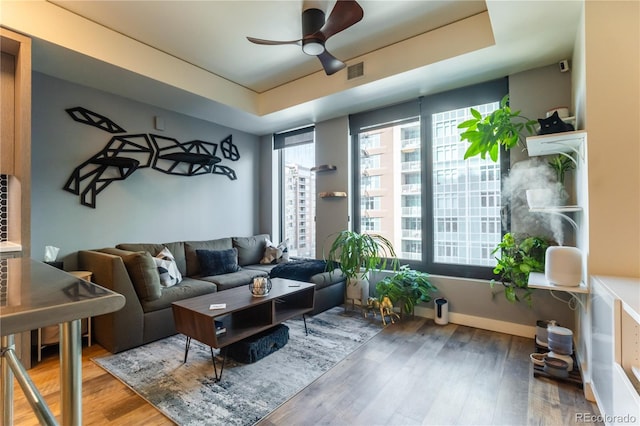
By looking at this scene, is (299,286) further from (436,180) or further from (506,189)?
(506,189)

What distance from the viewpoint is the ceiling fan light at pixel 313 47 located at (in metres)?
2.39

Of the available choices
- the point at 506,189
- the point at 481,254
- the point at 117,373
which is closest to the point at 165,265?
the point at 117,373

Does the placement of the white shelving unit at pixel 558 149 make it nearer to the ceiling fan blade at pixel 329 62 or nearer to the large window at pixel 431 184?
the large window at pixel 431 184

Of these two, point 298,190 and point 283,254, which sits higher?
point 298,190

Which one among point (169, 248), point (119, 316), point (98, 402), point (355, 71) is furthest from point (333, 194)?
point (98, 402)

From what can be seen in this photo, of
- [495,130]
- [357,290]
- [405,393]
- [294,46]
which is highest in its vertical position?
[294,46]

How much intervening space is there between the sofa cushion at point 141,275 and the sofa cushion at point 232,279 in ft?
2.42

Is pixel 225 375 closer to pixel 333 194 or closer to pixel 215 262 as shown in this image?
pixel 215 262

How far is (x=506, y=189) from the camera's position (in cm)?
309

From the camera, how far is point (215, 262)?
3.77 meters

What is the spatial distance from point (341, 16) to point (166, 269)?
2.87 m

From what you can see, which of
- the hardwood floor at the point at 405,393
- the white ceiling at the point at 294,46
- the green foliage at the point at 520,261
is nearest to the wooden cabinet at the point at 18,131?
the white ceiling at the point at 294,46

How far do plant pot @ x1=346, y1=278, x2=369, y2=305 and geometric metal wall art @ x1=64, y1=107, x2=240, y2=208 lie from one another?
248cm
